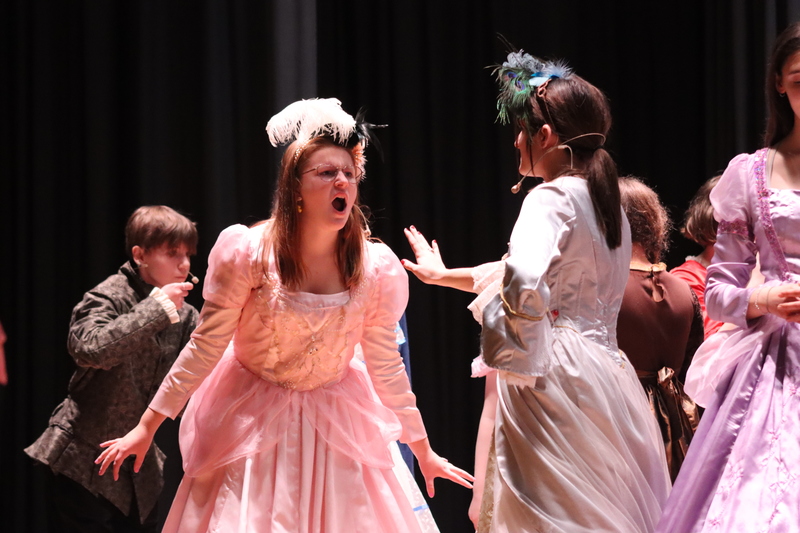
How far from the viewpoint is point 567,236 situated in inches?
80.7

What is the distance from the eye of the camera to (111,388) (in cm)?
335

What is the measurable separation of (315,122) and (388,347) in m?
0.67

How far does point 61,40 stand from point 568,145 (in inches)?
117

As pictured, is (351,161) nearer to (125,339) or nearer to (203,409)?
(203,409)

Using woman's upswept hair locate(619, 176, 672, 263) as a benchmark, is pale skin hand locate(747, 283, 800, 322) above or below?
below

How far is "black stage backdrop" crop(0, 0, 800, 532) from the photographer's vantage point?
418cm

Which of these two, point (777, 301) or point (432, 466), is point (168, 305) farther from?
point (777, 301)

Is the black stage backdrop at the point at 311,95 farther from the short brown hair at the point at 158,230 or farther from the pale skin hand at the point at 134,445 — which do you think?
the pale skin hand at the point at 134,445

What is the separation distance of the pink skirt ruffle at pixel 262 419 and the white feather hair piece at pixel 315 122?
0.66 m

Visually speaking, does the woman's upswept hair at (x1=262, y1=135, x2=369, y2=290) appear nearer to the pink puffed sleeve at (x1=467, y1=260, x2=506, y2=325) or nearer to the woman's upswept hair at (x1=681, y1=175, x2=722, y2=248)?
the pink puffed sleeve at (x1=467, y1=260, x2=506, y2=325)

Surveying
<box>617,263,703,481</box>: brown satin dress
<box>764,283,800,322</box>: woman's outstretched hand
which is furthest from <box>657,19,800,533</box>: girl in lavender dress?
<box>617,263,703,481</box>: brown satin dress

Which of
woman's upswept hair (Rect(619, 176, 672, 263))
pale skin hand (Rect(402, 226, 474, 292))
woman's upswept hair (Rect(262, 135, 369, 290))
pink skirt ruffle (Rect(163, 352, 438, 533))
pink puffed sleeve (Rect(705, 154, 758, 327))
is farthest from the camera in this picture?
woman's upswept hair (Rect(619, 176, 672, 263))

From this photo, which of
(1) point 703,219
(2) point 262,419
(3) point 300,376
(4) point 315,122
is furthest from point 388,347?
(1) point 703,219

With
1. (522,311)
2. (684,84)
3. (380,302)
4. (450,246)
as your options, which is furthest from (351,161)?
(684,84)
